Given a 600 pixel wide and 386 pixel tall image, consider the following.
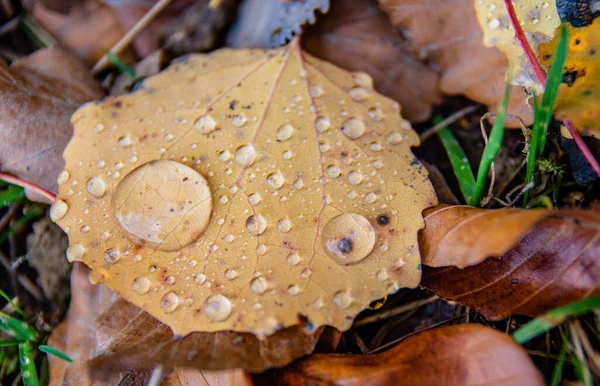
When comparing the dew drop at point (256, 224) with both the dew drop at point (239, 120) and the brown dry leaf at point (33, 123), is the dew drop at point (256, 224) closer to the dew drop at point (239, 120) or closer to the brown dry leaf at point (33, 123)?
the dew drop at point (239, 120)

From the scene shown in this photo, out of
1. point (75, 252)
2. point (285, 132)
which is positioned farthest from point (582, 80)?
point (75, 252)

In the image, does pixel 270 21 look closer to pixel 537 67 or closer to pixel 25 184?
pixel 537 67

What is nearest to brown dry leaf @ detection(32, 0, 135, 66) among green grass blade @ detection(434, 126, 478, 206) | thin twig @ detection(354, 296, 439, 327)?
green grass blade @ detection(434, 126, 478, 206)

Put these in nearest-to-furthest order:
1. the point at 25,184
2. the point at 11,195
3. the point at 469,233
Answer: the point at 469,233
the point at 25,184
the point at 11,195

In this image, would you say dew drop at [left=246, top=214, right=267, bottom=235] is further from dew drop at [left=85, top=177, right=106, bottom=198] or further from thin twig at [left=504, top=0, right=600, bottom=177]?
thin twig at [left=504, top=0, right=600, bottom=177]

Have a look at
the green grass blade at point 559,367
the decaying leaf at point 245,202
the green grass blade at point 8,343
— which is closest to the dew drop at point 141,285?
the decaying leaf at point 245,202

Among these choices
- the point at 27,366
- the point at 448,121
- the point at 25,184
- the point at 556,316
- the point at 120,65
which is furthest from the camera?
the point at 120,65
